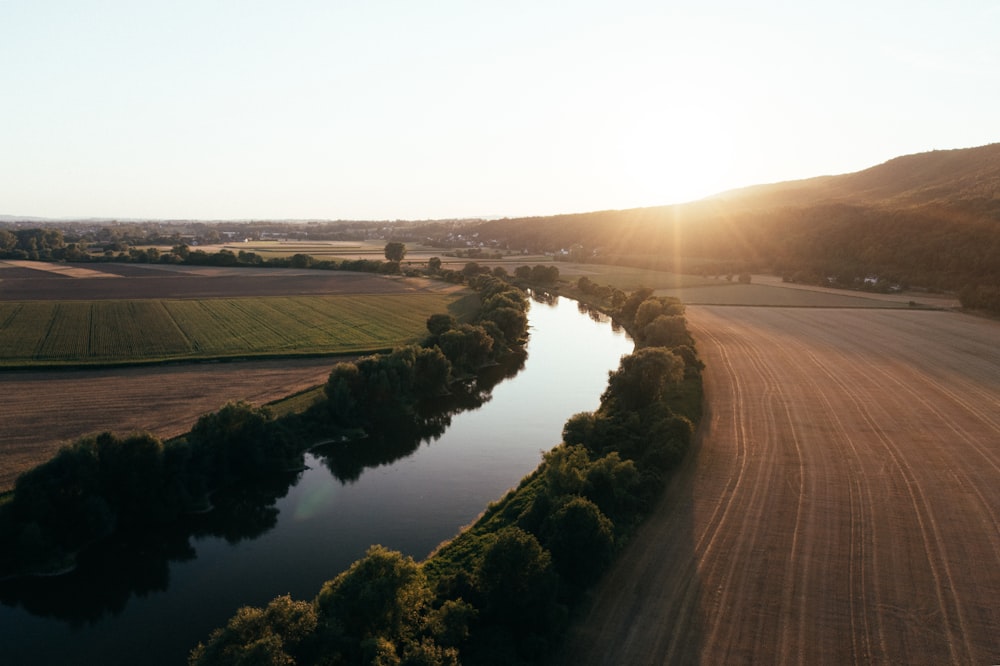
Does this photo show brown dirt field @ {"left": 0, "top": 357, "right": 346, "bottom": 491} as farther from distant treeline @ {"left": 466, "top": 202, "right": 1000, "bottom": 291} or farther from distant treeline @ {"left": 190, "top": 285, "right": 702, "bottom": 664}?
distant treeline @ {"left": 466, "top": 202, "right": 1000, "bottom": 291}

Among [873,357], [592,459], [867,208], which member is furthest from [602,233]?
[592,459]

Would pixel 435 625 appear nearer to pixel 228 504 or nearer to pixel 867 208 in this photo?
pixel 228 504

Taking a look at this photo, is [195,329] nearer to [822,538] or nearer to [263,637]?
[263,637]

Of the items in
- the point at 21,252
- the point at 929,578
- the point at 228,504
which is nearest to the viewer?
the point at 929,578

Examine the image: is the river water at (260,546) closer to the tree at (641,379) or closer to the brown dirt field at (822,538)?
the tree at (641,379)

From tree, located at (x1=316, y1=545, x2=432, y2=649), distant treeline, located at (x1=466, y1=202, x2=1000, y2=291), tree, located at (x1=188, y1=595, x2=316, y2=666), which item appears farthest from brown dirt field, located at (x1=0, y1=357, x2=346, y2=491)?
distant treeline, located at (x1=466, y1=202, x2=1000, y2=291)

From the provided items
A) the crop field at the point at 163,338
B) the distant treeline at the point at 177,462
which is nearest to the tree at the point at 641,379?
the distant treeline at the point at 177,462
